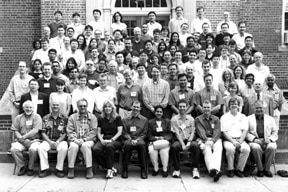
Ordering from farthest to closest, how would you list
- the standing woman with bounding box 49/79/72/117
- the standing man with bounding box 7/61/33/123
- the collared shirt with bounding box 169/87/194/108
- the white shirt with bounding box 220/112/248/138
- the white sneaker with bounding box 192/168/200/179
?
the standing man with bounding box 7/61/33/123 < the collared shirt with bounding box 169/87/194/108 < the standing woman with bounding box 49/79/72/117 < the white shirt with bounding box 220/112/248/138 < the white sneaker with bounding box 192/168/200/179

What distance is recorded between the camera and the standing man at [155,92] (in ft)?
28.7

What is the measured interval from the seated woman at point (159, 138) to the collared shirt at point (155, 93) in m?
0.36

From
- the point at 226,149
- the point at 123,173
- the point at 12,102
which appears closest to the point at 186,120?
the point at 226,149

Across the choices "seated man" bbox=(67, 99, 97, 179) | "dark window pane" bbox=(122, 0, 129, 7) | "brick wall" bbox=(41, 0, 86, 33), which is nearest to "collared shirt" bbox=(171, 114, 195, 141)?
"seated man" bbox=(67, 99, 97, 179)

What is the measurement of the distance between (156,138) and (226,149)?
1381 millimetres

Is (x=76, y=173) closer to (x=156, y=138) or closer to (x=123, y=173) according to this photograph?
(x=123, y=173)

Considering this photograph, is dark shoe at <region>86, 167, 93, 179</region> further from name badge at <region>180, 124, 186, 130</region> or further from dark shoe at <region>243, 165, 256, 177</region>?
dark shoe at <region>243, 165, 256, 177</region>

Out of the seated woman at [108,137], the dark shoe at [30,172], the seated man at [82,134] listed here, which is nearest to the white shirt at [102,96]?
the seated woman at [108,137]

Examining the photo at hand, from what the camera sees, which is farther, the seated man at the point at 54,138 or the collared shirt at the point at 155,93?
the collared shirt at the point at 155,93

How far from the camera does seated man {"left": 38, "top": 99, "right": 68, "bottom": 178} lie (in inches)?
314

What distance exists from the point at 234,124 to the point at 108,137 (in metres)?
2.53

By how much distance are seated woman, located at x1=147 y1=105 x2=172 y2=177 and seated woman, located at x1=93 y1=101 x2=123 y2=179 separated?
63 centimetres

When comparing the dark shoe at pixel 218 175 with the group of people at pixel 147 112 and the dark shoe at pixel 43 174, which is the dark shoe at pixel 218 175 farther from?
the dark shoe at pixel 43 174

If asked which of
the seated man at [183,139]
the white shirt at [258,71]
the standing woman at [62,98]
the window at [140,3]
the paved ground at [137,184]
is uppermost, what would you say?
the window at [140,3]
